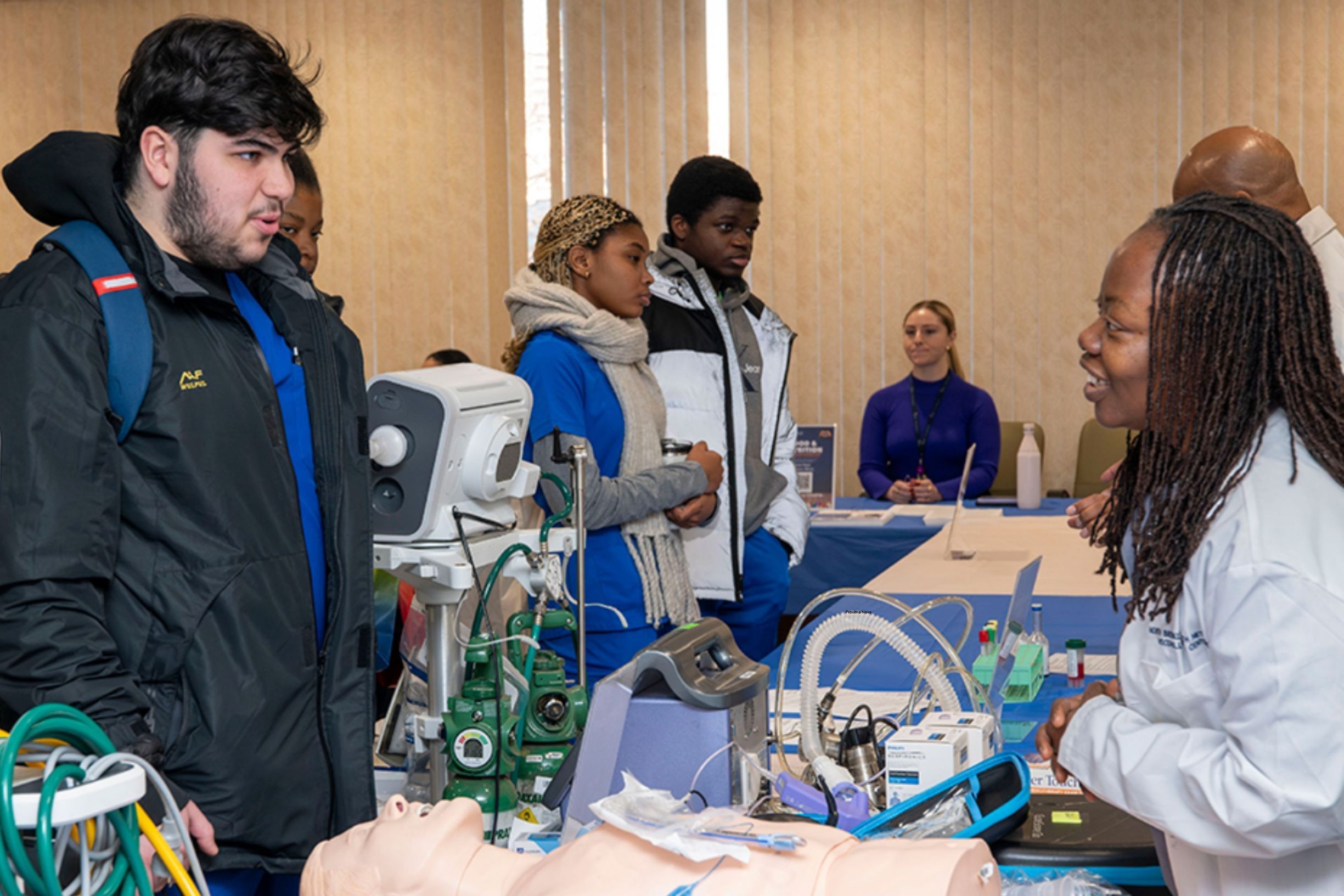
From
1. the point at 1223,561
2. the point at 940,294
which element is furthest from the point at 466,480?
the point at 940,294

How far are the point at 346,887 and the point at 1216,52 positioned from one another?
5.64 m

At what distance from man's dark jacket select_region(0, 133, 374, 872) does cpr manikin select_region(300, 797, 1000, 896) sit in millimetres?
487

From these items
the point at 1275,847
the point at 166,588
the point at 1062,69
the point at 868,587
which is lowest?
the point at 868,587

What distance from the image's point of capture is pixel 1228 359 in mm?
1050

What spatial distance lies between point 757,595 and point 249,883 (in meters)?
1.59

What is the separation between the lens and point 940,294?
5758 millimetres

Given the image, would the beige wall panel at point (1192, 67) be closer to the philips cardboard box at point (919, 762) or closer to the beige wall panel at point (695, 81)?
the beige wall panel at point (695, 81)

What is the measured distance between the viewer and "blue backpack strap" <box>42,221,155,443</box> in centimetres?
132

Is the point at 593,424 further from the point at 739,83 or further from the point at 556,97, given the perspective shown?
the point at 556,97

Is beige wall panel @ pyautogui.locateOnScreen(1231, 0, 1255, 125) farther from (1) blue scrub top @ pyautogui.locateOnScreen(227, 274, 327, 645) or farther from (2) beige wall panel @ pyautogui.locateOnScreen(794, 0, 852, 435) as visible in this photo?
(1) blue scrub top @ pyautogui.locateOnScreen(227, 274, 327, 645)

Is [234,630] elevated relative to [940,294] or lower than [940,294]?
lower

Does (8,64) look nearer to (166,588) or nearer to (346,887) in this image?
(166,588)

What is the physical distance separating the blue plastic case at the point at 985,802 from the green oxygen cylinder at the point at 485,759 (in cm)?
44

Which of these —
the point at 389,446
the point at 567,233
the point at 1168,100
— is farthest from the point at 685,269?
the point at 1168,100
